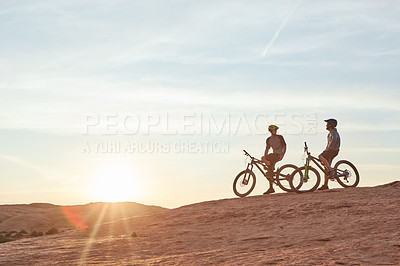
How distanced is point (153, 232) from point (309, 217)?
4426mm

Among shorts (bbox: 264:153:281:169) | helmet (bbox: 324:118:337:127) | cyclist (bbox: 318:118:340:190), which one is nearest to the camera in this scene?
cyclist (bbox: 318:118:340:190)

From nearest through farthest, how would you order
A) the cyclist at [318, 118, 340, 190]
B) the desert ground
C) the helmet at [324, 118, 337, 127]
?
the desert ground < the cyclist at [318, 118, 340, 190] < the helmet at [324, 118, 337, 127]

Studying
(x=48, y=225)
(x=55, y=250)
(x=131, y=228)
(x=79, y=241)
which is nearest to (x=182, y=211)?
(x=131, y=228)

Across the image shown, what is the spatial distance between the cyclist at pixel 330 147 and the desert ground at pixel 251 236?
3.27ft

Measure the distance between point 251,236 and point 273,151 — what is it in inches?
230

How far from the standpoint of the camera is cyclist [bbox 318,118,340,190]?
16.1m

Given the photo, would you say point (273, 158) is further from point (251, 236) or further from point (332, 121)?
point (251, 236)

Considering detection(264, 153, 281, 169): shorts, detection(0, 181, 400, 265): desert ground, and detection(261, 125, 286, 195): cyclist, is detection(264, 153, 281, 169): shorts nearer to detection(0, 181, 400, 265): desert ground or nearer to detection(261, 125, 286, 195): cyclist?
detection(261, 125, 286, 195): cyclist

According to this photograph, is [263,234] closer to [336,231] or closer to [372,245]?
[336,231]

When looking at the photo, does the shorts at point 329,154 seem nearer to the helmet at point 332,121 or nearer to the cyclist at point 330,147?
the cyclist at point 330,147

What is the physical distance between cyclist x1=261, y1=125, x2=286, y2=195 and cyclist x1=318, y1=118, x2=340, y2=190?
1.43m

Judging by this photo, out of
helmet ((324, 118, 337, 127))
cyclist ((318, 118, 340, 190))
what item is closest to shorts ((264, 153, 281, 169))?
cyclist ((318, 118, 340, 190))

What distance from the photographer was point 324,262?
7.99 m

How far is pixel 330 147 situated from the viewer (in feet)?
53.2
